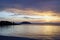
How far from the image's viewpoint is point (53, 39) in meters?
8.40

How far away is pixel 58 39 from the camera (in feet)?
27.7

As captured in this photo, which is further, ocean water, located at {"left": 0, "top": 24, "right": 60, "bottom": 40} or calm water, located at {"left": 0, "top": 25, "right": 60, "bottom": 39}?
calm water, located at {"left": 0, "top": 25, "right": 60, "bottom": 39}

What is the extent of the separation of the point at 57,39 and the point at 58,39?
0.22ft

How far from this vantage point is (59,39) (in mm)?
8383

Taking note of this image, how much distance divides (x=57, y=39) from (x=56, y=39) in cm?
7

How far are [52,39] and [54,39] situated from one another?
0.13 metres

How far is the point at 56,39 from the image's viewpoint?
27.6ft

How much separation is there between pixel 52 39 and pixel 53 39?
65 mm

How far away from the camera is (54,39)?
8.39 m

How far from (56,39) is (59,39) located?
187 millimetres

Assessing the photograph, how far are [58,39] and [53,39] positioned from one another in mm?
326

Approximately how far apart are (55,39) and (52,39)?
0.63 ft

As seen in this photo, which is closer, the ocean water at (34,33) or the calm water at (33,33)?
the ocean water at (34,33)
